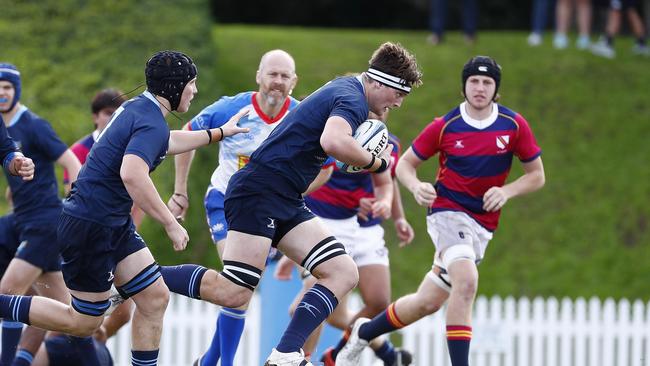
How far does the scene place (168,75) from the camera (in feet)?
20.2

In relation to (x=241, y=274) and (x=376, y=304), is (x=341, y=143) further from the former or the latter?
(x=376, y=304)

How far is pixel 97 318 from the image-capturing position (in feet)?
20.8

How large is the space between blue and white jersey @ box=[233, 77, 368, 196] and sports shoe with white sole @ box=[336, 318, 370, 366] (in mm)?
1839

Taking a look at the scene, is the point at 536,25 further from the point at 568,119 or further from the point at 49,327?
the point at 49,327

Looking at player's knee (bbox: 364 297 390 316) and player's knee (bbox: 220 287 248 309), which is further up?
player's knee (bbox: 220 287 248 309)

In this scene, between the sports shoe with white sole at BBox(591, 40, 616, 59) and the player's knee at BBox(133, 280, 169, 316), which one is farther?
the sports shoe with white sole at BBox(591, 40, 616, 59)

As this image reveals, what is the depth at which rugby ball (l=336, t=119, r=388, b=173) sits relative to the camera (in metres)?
6.01

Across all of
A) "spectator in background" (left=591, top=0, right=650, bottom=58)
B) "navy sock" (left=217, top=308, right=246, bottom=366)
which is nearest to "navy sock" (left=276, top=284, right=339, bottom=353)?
"navy sock" (left=217, top=308, right=246, bottom=366)

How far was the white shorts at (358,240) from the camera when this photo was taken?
8242 mm

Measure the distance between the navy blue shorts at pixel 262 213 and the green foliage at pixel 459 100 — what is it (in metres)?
5.90

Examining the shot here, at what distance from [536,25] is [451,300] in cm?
1293

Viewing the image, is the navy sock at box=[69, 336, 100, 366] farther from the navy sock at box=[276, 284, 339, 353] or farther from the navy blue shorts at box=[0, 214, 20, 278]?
the navy sock at box=[276, 284, 339, 353]

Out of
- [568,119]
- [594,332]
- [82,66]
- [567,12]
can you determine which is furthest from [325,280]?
[567,12]

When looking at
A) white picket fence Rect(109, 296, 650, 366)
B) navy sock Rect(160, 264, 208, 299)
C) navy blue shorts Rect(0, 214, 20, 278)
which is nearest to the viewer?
navy sock Rect(160, 264, 208, 299)
